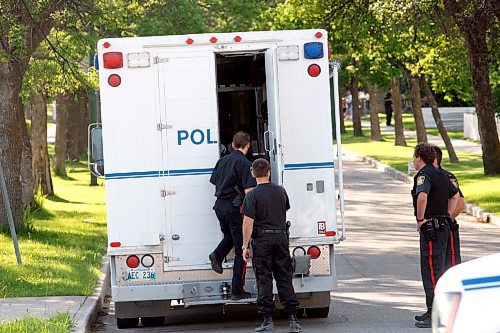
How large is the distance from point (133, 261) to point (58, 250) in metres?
6.89

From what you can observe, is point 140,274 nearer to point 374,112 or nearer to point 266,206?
point 266,206

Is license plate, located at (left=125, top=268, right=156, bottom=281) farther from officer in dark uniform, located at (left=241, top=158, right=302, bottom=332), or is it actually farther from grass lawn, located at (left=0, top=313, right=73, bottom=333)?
officer in dark uniform, located at (left=241, top=158, right=302, bottom=332)

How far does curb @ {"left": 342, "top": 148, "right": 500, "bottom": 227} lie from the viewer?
23288 millimetres

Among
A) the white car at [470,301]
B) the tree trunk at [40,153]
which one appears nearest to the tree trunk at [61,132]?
the tree trunk at [40,153]

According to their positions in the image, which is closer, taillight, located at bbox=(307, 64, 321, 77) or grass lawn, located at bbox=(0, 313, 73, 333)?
grass lawn, located at bbox=(0, 313, 73, 333)

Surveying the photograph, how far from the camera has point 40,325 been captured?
36.9ft

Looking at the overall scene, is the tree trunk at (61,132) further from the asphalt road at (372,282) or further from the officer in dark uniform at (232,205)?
the officer in dark uniform at (232,205)

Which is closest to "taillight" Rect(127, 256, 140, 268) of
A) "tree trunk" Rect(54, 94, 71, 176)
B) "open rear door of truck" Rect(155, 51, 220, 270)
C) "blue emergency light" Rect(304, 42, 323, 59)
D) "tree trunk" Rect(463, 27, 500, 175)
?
"open rear door of truck" Rect(155, 51, 220, 270)

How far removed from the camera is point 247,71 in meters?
15.2

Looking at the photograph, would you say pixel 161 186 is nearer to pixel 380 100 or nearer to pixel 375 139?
pixel 375 139

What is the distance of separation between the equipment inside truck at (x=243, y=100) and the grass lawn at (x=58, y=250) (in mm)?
2668

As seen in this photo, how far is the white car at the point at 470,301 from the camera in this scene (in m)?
5.86

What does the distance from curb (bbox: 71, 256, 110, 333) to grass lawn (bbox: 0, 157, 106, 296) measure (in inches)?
4.5

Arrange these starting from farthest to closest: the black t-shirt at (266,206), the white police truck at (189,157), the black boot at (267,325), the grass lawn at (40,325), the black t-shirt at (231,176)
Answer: the white police truck at (189,157) → the black t-shirt at (231,176) → the black boot at (267,325) → the black t-shirt at (266,206) → the grass lawn at (40,325)
